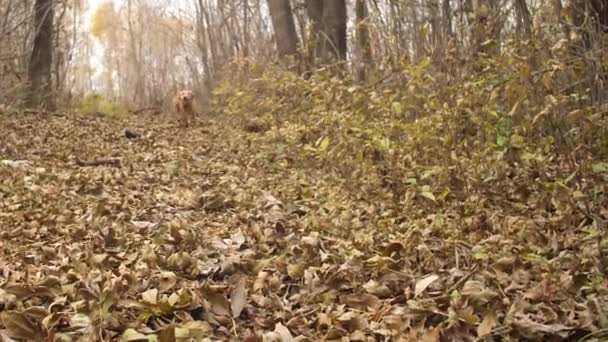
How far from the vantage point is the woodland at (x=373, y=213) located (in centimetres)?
247

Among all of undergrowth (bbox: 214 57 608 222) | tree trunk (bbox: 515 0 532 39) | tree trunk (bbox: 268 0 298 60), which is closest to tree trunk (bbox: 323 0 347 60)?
tree trunk (bbox: 268 0 298 60)

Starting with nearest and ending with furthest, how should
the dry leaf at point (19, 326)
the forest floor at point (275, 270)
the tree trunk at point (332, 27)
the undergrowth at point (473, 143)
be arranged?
the dry leaf at point (19, 326) → the forest floor at point (275, 270) → the undergrowth at point (473, 143) → the tree trunk at point (332, 27)

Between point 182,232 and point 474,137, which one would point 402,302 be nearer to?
point 182,232

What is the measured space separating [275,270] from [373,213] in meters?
1.22

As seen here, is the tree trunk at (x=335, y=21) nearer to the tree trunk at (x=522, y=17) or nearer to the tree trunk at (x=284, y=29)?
the tree trunk at (x=284, y=29)

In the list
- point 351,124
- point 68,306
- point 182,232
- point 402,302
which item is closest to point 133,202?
point 182,232

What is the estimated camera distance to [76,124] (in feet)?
31.7

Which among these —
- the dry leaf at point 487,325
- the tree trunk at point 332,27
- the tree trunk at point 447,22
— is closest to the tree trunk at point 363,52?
the tree trunk at point 447,22

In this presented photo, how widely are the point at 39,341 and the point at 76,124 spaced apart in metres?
7.97

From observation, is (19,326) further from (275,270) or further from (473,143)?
(473,143)

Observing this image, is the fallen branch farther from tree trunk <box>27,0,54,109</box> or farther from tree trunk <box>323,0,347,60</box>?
tree trunk <box>27,0,54,109</box>

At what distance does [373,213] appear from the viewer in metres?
4.18

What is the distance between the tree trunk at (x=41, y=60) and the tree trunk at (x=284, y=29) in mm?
3645

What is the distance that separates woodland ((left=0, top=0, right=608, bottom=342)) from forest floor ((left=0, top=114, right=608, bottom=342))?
12 mm
